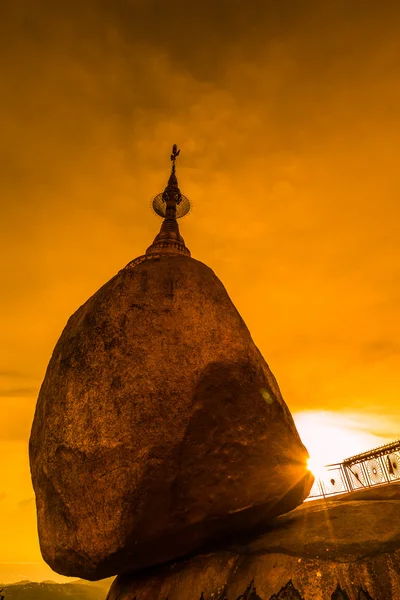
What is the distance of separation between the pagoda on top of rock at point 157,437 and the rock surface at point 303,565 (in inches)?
11.2

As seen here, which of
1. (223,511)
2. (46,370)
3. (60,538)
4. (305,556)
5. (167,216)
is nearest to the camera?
(305,556)

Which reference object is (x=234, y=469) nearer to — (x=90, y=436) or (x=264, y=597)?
(x=264, y=597)

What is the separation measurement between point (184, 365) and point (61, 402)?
7.17 ft

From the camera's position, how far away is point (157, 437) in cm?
468

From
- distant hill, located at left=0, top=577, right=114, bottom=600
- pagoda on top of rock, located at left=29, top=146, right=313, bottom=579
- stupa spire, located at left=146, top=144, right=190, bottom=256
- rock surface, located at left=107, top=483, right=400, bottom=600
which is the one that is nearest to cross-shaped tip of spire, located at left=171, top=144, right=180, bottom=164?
stupa spire, located at left=146, top=144, right=190, bottom=256

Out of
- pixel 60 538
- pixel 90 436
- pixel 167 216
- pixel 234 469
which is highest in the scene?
pixel 167 216

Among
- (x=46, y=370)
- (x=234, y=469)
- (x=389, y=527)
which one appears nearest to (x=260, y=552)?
(x=234, y=469)

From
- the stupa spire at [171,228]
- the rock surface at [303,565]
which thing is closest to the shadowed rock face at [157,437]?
the rock surface at [303,565]

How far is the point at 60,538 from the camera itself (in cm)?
509

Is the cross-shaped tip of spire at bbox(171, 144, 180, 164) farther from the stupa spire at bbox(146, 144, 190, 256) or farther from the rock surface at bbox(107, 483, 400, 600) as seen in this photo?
the rock surface at bbox(107, 483, 400, 600)

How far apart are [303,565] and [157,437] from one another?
222 centimetres

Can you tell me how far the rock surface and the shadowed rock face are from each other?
1.04 feet

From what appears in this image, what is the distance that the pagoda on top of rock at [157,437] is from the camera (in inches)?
182

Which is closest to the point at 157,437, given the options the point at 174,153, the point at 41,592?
the point at 174,153
